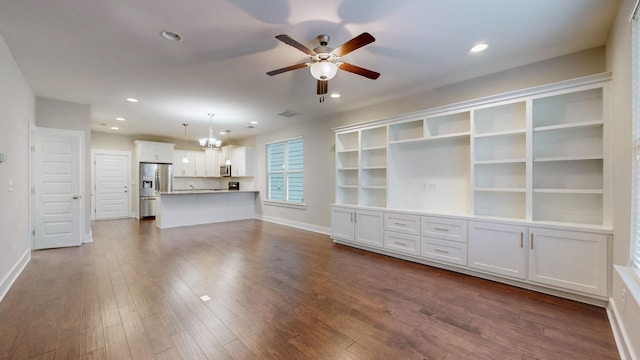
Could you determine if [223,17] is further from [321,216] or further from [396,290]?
[321,216]

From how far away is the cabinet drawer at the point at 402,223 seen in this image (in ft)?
13.2

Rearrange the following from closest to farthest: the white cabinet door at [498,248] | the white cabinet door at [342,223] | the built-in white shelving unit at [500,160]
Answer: the white cabinet door at [498,248] → the built-in white shelving unit at [500,160] → the white cabinet door at [342,223]

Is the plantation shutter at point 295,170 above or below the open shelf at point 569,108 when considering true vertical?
below

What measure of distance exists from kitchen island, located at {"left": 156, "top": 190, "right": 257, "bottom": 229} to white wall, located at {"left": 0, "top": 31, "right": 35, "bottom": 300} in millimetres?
2698

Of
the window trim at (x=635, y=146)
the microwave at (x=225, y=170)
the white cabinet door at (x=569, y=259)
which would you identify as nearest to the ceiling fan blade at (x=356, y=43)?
the window trim at (x=635, y=146)

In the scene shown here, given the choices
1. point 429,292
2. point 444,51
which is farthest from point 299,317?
point 444,51

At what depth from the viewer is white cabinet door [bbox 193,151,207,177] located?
370 inches

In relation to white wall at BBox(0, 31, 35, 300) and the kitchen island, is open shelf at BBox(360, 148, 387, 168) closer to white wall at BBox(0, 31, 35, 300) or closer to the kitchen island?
the kitchen island

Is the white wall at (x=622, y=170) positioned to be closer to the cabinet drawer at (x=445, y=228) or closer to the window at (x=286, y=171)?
the cabinet drawer at (x=445, y=228)

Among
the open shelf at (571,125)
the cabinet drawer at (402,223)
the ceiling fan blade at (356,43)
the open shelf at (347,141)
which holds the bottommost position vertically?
the cabinet drawer at (402,223)

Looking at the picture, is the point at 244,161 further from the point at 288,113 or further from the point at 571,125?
A: the point at 571,125

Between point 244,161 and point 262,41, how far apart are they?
5888 millimetres

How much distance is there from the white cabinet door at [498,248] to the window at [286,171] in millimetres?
4192

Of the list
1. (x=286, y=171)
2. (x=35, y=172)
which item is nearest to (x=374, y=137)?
(x=286, y=171)
